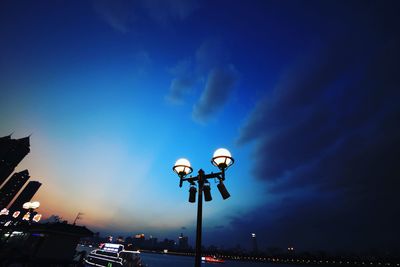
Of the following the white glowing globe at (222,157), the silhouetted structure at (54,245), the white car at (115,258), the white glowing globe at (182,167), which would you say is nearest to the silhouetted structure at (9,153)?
the white car at (115,258)

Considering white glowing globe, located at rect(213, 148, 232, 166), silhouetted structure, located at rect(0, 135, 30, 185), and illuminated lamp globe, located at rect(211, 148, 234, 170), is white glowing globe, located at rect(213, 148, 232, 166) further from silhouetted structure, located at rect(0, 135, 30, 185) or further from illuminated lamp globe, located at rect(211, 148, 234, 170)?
silhouetted structure, located at rect(0, 135, 30, 185)

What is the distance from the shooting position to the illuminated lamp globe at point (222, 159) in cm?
735

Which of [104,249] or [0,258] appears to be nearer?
[0,258]

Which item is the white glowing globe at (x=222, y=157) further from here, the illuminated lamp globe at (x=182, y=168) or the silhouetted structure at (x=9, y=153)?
the silhouetted structure at (x=9, y=153)

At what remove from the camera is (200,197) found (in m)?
7.05

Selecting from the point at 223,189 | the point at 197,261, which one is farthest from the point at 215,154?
the point at 197,261

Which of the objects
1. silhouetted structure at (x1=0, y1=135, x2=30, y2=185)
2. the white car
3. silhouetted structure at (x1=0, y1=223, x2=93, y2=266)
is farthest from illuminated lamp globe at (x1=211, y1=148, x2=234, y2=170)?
silhouetted structure at (x1=0, y1=135, x2=30, y2=185)

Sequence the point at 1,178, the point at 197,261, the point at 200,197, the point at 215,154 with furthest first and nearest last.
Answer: the point at 1,178 < the point at 215,154 < the point at 200,197 < the point at 197,261

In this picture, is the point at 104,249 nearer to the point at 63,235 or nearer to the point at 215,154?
the point at 63,235

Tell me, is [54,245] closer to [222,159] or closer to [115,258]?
[222,159]

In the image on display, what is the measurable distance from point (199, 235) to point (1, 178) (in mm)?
235011

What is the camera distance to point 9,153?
18650cm

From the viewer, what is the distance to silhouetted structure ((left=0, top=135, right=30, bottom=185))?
178875mm

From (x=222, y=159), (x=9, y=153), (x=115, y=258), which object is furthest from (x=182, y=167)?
(x=9, y=153)
